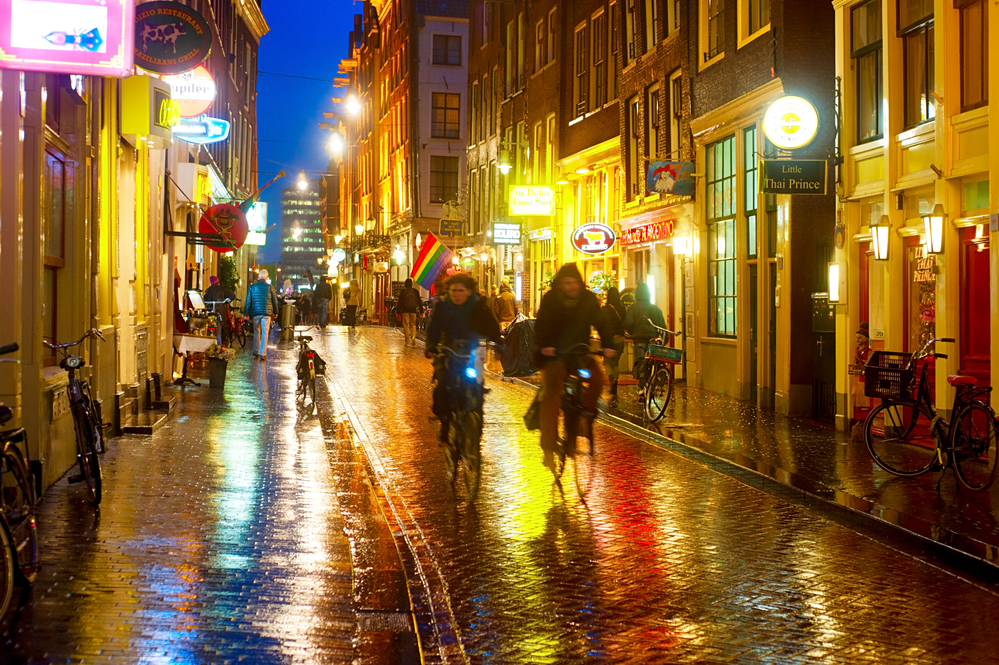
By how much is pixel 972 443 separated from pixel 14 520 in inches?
297

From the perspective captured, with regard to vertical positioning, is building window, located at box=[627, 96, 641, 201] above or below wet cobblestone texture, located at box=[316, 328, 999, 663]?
above

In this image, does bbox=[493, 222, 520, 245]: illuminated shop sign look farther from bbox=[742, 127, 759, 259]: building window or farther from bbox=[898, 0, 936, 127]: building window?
bbox=[898, 0, 936, 127]: building window

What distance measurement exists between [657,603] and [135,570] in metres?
2.91

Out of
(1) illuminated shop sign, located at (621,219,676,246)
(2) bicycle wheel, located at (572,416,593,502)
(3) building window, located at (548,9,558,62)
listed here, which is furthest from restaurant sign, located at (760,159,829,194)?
(3) building window, located at (548,9,558,62)

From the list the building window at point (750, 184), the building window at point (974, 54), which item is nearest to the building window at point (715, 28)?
the building window at point (750, 184)

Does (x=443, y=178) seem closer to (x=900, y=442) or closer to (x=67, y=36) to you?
(x=900, y=442)

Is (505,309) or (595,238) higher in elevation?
(595,238)

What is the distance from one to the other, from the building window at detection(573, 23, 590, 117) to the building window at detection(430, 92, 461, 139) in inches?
1040

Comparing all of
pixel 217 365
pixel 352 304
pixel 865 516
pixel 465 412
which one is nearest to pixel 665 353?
pixel 465 412

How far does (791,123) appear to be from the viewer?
14.8 meters

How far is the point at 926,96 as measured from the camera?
12750mm

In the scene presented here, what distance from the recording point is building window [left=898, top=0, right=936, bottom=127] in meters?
12.7

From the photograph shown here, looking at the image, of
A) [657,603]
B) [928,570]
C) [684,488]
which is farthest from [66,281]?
[928,570]

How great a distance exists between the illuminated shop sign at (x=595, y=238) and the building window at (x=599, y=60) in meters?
4.19
